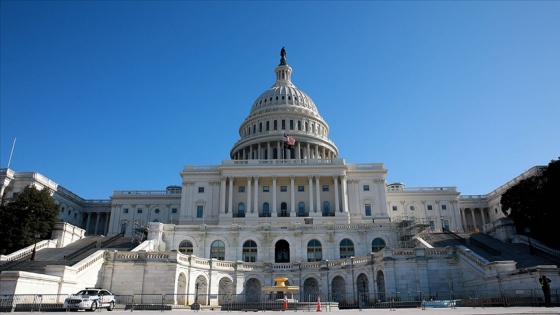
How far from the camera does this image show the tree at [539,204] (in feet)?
167

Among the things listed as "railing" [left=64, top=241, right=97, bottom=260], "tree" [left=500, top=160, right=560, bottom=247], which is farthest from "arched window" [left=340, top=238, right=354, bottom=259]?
"railing" [left=64, top=241, right=97, bottom=260]

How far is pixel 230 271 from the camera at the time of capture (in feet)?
156

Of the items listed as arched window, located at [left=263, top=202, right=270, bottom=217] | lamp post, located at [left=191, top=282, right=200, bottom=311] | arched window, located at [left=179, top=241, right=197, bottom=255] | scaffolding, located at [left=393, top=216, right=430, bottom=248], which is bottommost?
lamp post, located at [left=191, top=282, right=200, bottom=311]

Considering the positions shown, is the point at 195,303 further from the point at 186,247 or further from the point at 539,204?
the point at 539,204

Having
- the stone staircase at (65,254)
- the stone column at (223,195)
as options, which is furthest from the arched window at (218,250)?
the stone column at (223,195)

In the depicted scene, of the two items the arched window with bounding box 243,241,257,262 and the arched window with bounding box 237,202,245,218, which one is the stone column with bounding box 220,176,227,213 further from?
the arched window with bounding box 243,241,257,262

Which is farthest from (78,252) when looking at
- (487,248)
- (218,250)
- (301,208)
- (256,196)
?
(487,248)

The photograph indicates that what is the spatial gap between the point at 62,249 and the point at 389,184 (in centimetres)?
8274

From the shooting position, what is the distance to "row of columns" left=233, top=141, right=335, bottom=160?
10081 cm

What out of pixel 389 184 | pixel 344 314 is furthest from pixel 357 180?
pixel 344 314

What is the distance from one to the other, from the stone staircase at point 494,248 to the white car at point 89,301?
3649 cm

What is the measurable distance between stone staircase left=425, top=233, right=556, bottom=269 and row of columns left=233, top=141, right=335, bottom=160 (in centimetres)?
4767

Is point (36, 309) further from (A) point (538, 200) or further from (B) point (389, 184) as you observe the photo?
(B) point (389, 184)

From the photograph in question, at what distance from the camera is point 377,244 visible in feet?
186
